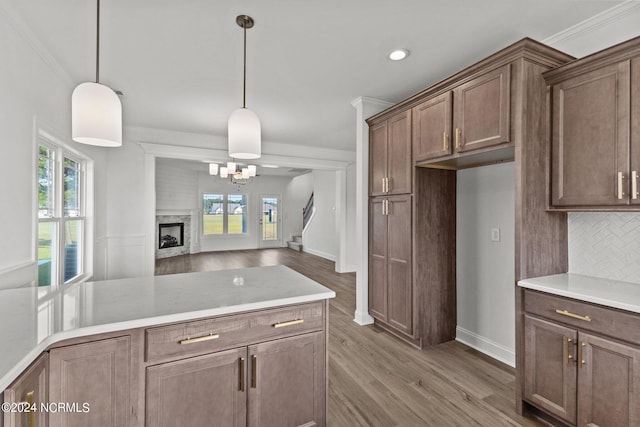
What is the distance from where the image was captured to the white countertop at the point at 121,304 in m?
1.07

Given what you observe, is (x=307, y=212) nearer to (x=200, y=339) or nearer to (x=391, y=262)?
(x=391, y=262)

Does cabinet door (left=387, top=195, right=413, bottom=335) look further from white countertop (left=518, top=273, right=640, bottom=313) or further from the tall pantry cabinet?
white countertop (left=518, top=273, right=640, bottom=313)

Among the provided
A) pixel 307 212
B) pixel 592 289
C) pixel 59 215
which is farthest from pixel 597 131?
pixel 307 212

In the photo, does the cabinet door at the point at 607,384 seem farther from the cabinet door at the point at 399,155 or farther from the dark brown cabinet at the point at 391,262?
the cabinet door at the point at 399,155

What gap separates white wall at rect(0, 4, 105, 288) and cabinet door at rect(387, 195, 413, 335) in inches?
121

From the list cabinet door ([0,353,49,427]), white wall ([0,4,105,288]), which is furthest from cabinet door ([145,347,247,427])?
white wall ([0,4,105,288])

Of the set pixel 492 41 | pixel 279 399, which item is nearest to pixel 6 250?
pixel 279 399

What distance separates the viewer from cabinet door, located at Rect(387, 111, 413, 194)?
2.95m

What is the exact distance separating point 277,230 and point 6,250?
339 inches

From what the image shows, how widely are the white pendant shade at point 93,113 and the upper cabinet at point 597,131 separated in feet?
8.58

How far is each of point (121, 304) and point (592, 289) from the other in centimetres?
257

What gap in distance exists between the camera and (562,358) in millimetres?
1747

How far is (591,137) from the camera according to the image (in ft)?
6.00

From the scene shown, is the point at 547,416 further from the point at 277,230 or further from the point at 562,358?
the point at 277,230
